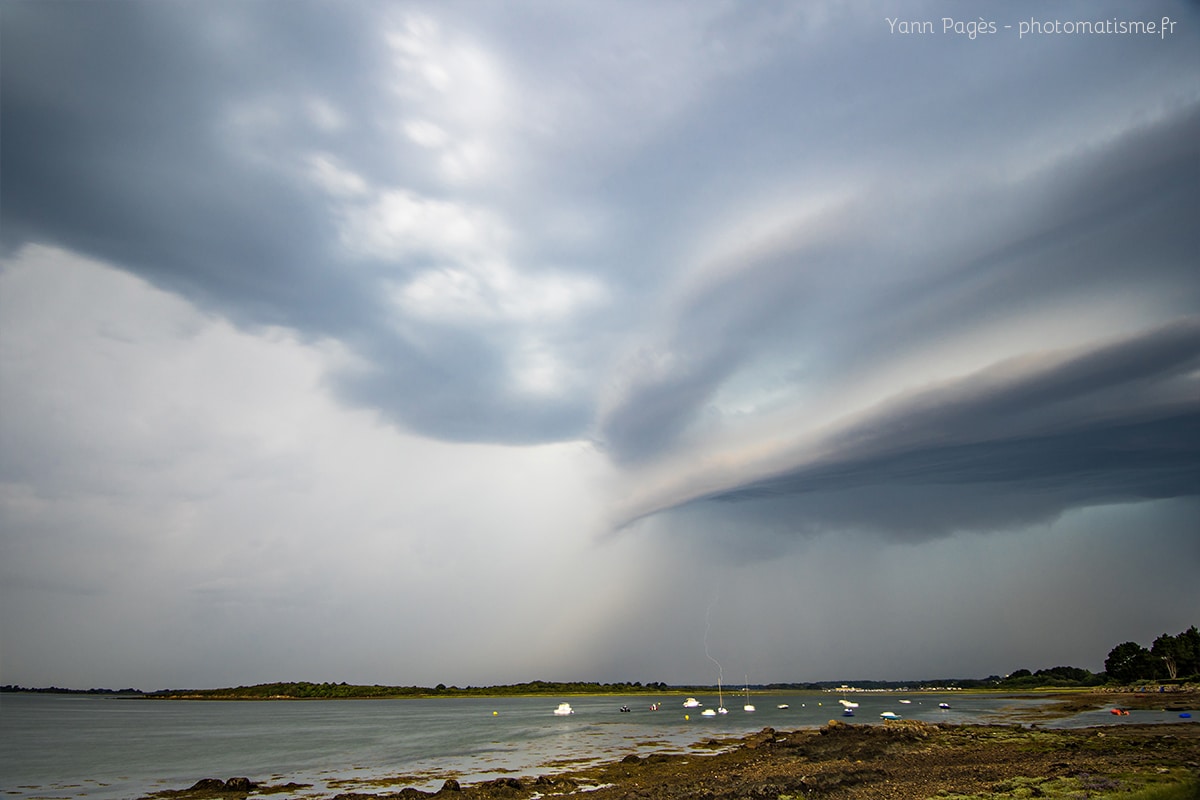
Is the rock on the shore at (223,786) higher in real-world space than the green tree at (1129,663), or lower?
higher

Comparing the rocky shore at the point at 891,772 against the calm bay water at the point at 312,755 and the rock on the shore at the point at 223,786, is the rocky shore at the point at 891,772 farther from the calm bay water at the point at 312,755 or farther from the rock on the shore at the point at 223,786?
the calm bay water at the point at 312,755

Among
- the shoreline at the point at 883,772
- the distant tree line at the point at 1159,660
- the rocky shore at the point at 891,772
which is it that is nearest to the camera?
the rocky shore at the point at 891,772

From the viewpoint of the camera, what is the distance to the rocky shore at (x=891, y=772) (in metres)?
29.0

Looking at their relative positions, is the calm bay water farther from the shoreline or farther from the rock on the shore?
the shoreline

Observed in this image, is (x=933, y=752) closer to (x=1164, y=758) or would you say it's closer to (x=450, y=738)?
(x=1164, y=758)

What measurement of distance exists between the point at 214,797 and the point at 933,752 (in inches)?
1822

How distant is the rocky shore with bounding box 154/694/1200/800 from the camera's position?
29.0 meters

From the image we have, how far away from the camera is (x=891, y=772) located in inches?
1419

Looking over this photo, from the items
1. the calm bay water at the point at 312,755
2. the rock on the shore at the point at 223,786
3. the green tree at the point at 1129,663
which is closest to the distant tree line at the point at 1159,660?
the green tree at the point at 1129,663

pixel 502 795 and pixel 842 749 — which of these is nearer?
pixel 502 795

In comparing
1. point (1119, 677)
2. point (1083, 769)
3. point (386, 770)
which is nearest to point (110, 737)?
point (386, 770)

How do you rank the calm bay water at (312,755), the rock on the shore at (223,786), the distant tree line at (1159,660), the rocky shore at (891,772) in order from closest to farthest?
the rocky shore at (891,772) < the rock on the shore at (223,786) < the calm bay water at (312,755) < the distant tree line at (1159,660)

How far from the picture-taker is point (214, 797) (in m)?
36.3

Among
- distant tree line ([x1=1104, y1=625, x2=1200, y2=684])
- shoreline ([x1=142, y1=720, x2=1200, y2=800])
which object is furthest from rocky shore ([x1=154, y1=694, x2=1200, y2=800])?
distant tree line ([x1=1104, y1=625, x2=1200, y2=684])
